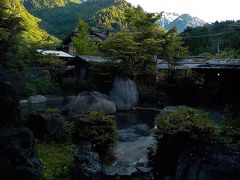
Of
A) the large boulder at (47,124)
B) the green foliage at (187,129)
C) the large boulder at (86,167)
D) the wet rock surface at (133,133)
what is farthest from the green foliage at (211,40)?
the large boulder at (86,167)

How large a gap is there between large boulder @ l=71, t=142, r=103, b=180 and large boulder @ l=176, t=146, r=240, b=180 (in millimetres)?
2478

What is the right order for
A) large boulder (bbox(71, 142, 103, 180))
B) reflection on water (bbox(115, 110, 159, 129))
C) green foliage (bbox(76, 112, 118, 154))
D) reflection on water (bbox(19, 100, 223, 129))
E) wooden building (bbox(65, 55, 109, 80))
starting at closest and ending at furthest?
1. large boulder (bbox(71, 142, 103, 180))
2. green foliage (bbox(76, 112, 118, 154))
3. reflection on water (bbox(19, 100, 223, 129))
4. reflection on water (bbox(115, 110, 159, 129))
5. wooden building (bbox(65, 55, 109, 80))

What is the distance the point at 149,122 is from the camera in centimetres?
2142

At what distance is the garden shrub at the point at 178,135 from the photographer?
8.36 metres

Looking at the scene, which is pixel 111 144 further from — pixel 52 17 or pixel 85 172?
pixel 52 17

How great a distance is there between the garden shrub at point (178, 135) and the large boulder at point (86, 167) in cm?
175

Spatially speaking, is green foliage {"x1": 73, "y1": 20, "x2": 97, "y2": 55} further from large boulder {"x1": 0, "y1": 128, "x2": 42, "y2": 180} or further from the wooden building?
large boulder {"x1": 0, "y1": 128, "x2": 42, "y2": 180}

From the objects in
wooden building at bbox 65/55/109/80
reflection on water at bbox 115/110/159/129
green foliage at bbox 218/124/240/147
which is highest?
wooden building at bbox 65/55/109/80

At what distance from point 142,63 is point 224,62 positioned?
12.6 meters

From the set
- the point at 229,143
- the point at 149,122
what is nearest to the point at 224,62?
the point at 149,122

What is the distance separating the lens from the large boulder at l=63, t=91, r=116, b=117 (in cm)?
1992

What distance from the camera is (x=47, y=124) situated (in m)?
13.1

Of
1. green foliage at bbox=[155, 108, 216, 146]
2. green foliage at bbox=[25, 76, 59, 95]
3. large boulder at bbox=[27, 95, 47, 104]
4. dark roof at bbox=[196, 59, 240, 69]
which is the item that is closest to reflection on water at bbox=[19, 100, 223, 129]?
large boulder at bbox=[27, 95, 47, 104]

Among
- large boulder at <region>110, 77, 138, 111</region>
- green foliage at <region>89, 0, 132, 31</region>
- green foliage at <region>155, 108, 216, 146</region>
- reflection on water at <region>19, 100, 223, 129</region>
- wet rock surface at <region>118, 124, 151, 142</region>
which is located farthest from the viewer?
green foliage at <region>89, 0, 132, 31</region>
